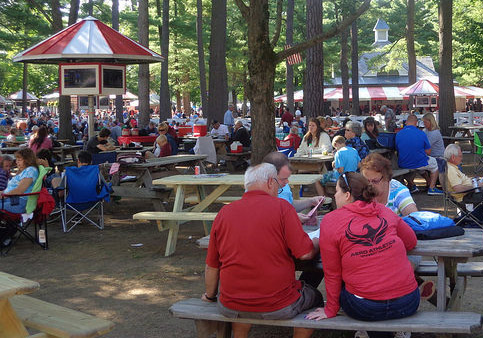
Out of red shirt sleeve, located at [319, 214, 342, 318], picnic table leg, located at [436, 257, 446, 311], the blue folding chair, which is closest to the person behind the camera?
red shirt sleeve, located at [319, 214, 342, 318]

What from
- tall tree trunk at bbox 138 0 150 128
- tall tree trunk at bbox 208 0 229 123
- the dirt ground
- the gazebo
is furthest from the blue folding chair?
tall tree trunk at bbox 138 0 150 128

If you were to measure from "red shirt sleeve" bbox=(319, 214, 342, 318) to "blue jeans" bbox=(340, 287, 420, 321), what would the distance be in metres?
0.07

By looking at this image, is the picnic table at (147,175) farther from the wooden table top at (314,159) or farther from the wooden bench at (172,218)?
the wooden table top at (314,159)

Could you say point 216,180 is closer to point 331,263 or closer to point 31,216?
point 31,216

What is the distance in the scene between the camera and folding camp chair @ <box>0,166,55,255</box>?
8.13m

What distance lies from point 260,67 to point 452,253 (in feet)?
19.4

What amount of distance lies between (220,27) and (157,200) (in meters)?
13.0

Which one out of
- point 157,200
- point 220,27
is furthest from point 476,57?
point 157,200

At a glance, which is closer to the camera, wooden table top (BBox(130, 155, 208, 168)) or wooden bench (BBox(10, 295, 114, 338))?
wooden bench (BBox(10, 295, 114, 338))

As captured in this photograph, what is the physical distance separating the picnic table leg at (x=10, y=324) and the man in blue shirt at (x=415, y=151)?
865cm

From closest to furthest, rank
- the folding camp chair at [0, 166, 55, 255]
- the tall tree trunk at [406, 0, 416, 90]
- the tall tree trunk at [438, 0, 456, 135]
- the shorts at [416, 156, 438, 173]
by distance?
1. the folding camp chair at [0, 166, 55, 255]
2. the shorts at [416, 156, 438, 173]
3. the tall tree trunk at [438, 0, 456, 135]
4. the tall tree trunk at [406, 0, 416, 90]

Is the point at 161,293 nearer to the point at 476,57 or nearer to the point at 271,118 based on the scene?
the point at 271,118

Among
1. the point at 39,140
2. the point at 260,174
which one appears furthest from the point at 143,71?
the point at 260,174

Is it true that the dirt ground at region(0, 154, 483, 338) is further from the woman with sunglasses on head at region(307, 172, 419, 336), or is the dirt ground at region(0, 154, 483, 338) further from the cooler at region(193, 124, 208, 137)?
the cooler at region(193, 124, 208, 137)
